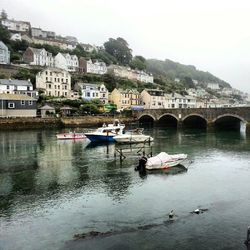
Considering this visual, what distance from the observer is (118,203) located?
70.7 ft

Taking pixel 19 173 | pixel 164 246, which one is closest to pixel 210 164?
pixel 19 173

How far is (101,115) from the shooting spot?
8588 centimetres

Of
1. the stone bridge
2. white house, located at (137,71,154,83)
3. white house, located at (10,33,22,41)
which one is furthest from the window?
white house, located at (137,71,154,83)

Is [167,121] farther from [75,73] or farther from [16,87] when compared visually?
[75,73]

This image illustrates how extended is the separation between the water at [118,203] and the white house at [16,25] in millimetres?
125979

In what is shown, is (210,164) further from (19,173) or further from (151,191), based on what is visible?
(19,173)

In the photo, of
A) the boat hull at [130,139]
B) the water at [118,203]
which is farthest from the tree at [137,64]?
the water at [118,203]

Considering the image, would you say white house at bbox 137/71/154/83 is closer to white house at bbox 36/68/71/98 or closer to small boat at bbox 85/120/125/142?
white house at bbox 36/68/71/98

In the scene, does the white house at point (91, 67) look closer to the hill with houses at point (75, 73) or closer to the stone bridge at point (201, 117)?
the hill with houses at point (75, 73)

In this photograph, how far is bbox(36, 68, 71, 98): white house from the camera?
9806 centimetres

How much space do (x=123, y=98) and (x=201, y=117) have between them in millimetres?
34825

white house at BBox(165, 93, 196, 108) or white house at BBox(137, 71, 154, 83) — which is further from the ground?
white house at BBox(137, 71, 154, 83)

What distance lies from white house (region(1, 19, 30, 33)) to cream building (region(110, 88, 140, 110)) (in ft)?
228

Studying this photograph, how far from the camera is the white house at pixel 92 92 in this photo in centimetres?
10150
